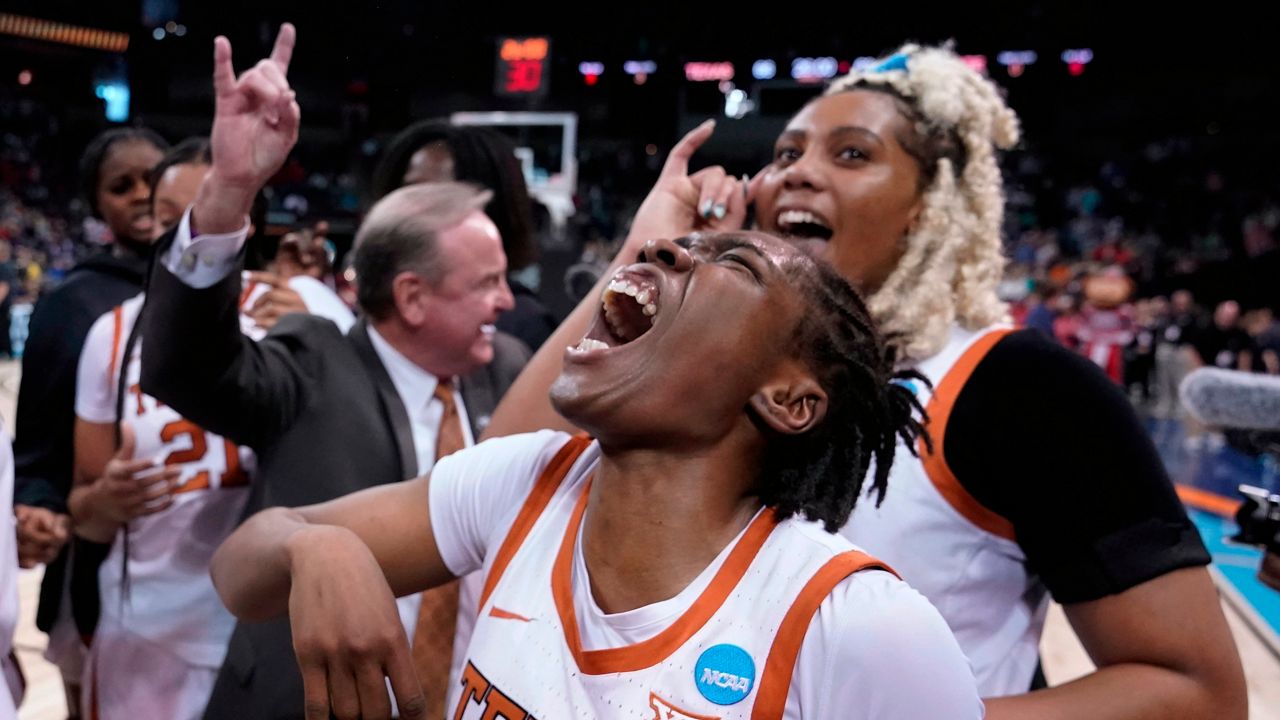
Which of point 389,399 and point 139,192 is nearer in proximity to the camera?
point 389,399

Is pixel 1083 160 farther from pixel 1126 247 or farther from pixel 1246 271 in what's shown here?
pixel 1246 271

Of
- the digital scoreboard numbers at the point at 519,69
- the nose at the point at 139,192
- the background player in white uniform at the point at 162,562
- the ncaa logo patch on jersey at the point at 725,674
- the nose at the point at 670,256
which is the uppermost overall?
the digital scoreboard numbers at the point at 519,69

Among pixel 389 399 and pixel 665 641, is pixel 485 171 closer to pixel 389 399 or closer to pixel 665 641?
pixel 389 399

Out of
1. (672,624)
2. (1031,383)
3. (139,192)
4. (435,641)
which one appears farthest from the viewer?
(139,192)

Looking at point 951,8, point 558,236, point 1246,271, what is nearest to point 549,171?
point 558,236

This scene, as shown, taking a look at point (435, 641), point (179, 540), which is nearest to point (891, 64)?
point (435, 641)

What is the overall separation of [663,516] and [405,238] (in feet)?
4.14

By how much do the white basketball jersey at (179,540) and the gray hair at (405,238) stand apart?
0.55m

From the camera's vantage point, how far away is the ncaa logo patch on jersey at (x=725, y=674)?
99 centimetres

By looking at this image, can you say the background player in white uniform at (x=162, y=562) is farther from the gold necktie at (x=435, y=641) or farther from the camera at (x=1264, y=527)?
the camera at (x=1264, y=527)

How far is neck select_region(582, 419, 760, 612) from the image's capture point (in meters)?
1.13

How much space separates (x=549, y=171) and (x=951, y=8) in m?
7.91

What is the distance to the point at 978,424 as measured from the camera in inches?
54.0


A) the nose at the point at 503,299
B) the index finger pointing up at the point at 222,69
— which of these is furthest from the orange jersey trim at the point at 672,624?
the nose at the point at 503,299
